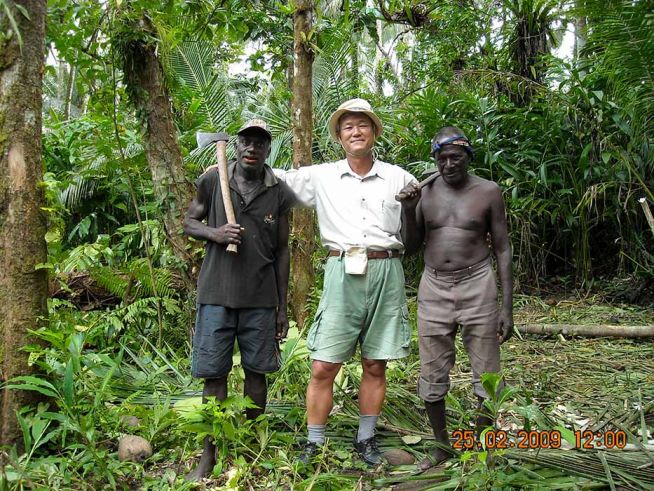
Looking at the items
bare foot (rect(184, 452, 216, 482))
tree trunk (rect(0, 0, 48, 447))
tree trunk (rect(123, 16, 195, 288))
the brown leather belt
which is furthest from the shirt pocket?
tree trunk (rect(123, 16, 195, 288))

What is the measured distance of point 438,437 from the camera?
10.7ft

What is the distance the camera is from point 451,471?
2.99 meters

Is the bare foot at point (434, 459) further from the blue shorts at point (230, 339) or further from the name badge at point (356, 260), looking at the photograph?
the name badge at point (356, 260)

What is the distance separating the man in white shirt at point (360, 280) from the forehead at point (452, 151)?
10.9 inches

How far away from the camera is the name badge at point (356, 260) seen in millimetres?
3166

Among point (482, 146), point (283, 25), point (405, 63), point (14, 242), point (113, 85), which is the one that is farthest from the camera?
point (405, 63)

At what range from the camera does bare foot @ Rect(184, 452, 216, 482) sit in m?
3.07

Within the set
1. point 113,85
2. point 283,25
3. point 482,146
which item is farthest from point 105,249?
point 482,146

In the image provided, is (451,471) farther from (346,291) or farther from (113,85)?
(113,85)

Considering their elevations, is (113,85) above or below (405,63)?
below

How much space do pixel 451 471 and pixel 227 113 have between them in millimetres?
5584

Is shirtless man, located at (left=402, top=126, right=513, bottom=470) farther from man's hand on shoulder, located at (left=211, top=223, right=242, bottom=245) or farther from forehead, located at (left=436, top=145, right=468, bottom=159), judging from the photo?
man's hand on shoulder, located at (left=211, top=223, right=242, bottom=245)

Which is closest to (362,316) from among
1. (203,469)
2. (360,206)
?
(360,206)

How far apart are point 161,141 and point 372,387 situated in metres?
2.83
